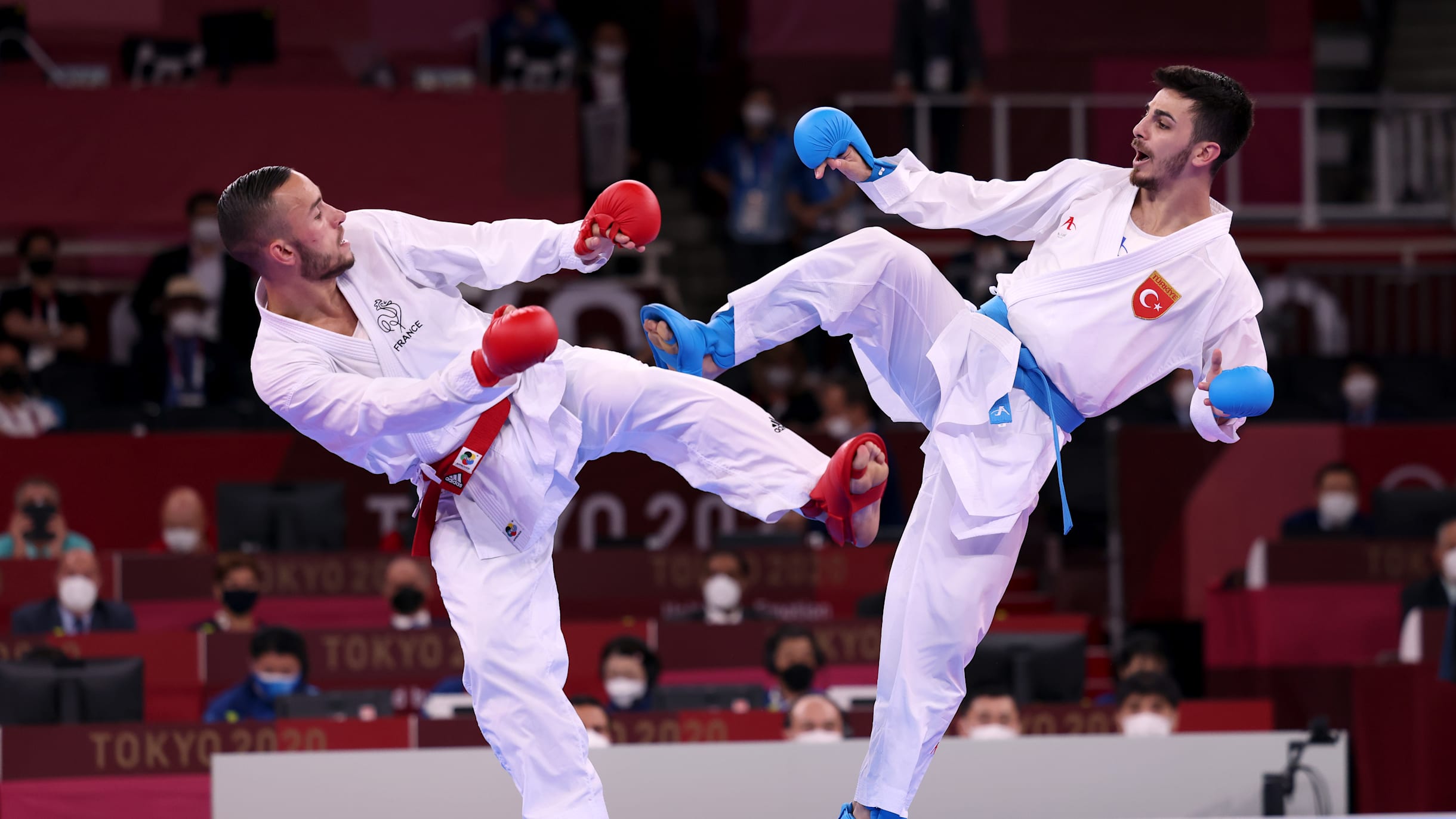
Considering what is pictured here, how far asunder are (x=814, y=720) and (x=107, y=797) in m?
2.59

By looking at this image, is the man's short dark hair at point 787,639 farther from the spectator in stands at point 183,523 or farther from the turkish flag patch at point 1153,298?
the turkish flag patch at point 1153,298

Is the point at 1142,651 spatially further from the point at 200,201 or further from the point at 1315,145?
→ the point at 1315,145

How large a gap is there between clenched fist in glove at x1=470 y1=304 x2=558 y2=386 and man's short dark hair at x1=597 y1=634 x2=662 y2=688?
3.70 metres

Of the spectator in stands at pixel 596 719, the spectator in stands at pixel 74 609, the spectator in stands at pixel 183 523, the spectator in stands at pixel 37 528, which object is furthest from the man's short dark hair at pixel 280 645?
the spectator in stands at pixel 37 528

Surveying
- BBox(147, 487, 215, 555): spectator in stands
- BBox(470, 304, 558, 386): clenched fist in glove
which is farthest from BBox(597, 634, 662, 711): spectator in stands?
BBox(470, 304, 558, 386): clenched fist in glove

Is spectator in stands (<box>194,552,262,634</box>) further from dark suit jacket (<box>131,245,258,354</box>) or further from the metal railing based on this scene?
the metal railing

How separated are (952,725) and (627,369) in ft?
11.6

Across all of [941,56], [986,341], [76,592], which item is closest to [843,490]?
[986,341]

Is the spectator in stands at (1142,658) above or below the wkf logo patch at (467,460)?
below

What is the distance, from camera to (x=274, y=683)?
23.0ft

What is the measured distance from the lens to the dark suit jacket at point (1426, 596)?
312 inches

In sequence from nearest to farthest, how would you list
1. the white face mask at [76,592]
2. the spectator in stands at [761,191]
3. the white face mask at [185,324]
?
1. the white face mask at [76,592]
2. the white face mask at [185,324]
3. the spectator in stands at [761,191]

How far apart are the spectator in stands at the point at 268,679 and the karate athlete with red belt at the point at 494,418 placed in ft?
10.6

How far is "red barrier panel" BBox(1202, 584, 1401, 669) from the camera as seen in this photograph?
8.41m
